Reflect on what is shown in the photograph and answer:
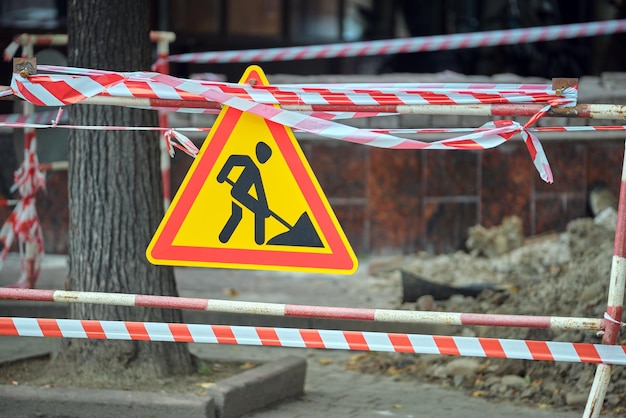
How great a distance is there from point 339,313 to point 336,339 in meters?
0.17

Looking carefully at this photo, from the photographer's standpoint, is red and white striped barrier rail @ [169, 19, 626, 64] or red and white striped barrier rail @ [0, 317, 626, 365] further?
red and white striped barrier rail @ [169, 19, 626, 64]

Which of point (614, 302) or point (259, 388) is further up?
point (614, 302)

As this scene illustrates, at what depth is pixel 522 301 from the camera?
7082 mm

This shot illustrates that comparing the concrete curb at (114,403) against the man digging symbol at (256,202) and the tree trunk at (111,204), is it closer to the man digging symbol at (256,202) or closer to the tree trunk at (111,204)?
the tree trunk at (111,204)

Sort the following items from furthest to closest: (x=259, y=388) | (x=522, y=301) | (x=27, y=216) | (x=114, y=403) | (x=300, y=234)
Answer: (x=27, y=216)
(x=522, y=301)
(x=259, y=388)
(x=114, y=403)
(x=300, y=234)

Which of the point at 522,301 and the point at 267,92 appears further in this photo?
the point at 522,301

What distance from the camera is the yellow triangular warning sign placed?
4004 mm

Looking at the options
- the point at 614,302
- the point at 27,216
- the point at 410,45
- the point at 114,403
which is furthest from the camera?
the point at 410,45

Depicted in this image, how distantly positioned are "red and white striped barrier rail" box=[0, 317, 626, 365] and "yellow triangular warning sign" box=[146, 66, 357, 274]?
32 cm

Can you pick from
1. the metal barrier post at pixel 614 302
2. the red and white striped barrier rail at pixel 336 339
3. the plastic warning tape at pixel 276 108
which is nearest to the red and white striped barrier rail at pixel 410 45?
the plastic warning tape at pixel 276 108

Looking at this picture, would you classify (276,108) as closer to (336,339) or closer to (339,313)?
(339,313)

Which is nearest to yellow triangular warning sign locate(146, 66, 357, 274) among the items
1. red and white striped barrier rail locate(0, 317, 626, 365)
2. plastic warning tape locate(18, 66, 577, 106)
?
plastic warning tape locate(18, 66, 577, 106)

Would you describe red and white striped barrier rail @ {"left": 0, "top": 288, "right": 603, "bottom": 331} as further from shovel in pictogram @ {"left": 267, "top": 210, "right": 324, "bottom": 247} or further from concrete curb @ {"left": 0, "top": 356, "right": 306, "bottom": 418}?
concrete curb @ {"left": 0, "top": 356, "right": 306, "bottom": 418}

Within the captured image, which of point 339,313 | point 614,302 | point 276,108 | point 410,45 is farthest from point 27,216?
point 614,302
